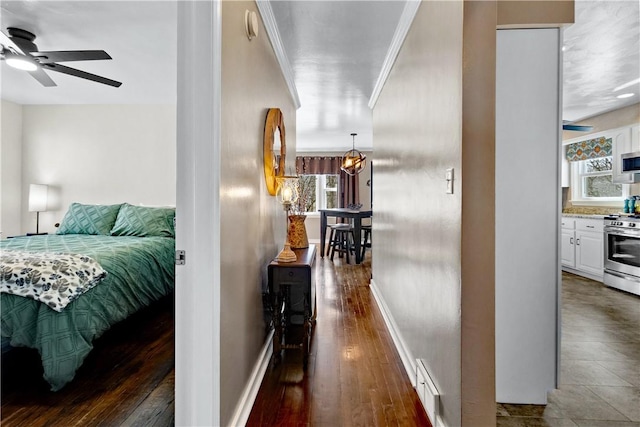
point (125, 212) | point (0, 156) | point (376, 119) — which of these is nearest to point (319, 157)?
point (376, 119)

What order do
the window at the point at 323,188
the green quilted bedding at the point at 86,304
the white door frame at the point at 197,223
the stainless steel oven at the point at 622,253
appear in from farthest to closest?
1. the window at the point at 323,188
2. the stainless steel oven at the point at 622,253
3. the green quilted bedding at the point at 86,304
4. the white door frame at the point at 197,223

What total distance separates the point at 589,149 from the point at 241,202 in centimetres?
597

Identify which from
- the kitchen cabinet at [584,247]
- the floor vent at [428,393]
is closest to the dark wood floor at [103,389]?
the floor vent at [428,393]

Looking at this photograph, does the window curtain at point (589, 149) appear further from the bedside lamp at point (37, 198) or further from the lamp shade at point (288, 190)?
the bedside lamp at point (37, 198)

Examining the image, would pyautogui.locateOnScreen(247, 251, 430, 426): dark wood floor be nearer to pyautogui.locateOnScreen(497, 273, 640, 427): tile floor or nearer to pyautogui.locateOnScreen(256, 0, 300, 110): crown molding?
pyautogui.locateOnScreen(497, 273, 640, 427): tile floor

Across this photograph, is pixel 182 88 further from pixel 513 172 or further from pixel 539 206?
pixel 539 206

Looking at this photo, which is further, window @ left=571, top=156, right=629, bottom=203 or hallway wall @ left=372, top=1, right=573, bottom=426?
window @ left=571, top=156, right=629, bottom=203

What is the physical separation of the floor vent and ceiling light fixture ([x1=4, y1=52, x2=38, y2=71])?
3612 mm

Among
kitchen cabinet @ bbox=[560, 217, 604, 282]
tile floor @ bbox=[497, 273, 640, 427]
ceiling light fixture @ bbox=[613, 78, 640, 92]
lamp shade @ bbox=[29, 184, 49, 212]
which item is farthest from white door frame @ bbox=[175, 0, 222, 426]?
kitchen cabinet @ bbox=[560, 217, 604, 282]

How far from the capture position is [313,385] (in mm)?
1997

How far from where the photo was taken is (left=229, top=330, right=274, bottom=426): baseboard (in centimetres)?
158

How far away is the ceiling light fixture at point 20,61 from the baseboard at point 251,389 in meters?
2.88

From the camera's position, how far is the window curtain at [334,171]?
315 inches

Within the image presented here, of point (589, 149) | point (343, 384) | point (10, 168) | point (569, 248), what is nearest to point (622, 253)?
point (569, 248)
